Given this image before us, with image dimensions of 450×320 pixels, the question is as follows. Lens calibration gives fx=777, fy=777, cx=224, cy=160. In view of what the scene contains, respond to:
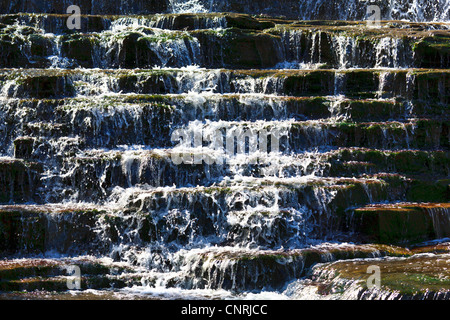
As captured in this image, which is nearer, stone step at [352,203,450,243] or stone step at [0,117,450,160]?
stone step at [352,203,450,243]

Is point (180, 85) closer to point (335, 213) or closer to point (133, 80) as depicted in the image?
point (133, 80)

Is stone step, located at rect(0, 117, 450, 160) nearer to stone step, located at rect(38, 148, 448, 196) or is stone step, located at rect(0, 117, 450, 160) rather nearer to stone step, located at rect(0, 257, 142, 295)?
stone step, located at rect(38, 148, 448, 196)

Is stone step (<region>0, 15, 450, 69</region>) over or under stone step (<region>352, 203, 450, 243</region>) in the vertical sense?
over

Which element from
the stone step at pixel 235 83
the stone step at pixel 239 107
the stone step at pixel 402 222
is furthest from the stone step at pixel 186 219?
the stone step at pixel 235 83

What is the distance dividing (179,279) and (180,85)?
20.9 feet

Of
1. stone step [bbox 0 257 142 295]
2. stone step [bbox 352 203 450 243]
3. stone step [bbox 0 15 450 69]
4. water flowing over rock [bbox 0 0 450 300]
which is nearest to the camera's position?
stone step [bbox 0 257 142 295]

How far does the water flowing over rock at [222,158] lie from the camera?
40.7ft

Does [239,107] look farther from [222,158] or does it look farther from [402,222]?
[402,222]

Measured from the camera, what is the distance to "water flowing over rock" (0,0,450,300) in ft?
40.7

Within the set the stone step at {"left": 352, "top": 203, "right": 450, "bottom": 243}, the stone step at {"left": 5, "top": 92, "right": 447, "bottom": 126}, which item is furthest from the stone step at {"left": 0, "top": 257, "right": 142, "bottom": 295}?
the stone step at {"left": 5, "top": 92, "right": 447, "bottom": 126}

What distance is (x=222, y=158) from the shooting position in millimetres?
15305

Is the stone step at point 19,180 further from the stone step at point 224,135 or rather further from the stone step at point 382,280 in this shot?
the stone step at point 382,280

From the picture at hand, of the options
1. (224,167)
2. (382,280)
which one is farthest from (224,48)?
(382,280)
